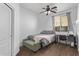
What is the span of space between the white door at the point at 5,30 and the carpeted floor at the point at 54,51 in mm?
277

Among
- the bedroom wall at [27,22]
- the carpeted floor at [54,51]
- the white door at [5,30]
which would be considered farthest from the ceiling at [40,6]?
the carpeted floor at [54,51]

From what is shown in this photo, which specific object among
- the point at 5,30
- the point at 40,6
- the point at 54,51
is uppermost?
the point at 40,6

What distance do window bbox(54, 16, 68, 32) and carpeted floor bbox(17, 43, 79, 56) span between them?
0.96 feet

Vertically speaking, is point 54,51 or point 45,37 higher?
point 45,37

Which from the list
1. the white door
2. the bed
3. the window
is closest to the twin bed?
the bed

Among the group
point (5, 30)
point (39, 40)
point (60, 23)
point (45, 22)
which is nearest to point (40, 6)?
point (45, 22)

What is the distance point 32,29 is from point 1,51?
0.62m

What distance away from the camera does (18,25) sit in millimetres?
1494

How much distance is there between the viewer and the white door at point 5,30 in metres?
1.42

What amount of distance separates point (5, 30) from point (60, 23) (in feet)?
3.14

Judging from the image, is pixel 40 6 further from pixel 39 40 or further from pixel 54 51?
pixel 54 51

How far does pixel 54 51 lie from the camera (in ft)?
4.95

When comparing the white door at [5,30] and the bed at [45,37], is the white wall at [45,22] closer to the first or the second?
the bed at [45,37]

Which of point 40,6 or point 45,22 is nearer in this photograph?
point 40,6
